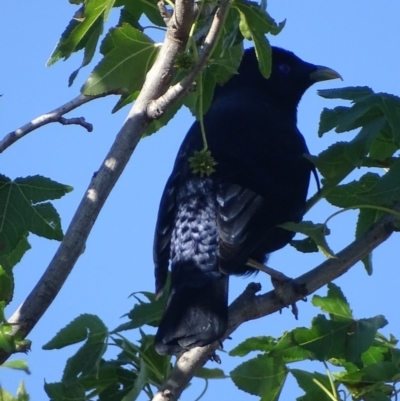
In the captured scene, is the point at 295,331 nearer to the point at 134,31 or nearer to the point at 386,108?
the point at 386,108

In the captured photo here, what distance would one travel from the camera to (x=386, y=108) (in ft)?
10.6

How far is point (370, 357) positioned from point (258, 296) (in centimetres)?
53

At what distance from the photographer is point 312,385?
3252 millimetres

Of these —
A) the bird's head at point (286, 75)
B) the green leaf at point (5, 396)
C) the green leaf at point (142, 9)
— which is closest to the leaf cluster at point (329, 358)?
the green leaf at point (5, 396)

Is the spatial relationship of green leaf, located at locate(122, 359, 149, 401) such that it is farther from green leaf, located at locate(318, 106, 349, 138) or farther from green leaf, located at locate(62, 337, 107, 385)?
green leaf, located at locate(318, 106, 349, 138)

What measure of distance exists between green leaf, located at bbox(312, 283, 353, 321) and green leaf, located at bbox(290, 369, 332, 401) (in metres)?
0.24

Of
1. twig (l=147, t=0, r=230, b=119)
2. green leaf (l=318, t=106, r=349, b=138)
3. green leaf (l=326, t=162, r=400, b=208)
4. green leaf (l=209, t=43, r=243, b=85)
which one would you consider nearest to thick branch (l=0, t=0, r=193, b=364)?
twig (l=147, t=0, r=230, b=119)

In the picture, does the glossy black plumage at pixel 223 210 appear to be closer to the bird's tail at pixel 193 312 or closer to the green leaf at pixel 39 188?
the bird's tail at pixel 193 312

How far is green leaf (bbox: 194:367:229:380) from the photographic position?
11.7 ft

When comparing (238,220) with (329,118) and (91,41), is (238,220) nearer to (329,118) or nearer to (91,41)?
(329,118)

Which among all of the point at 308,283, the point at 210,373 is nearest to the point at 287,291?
the point at 308,283

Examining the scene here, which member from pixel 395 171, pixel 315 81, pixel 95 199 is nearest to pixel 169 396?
pixel 95 199

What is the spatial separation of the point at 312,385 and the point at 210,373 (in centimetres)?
51

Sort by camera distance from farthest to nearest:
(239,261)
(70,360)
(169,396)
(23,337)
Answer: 1. (239,261)
2. (70,360)
3. (169,396)
4. (23,337)
